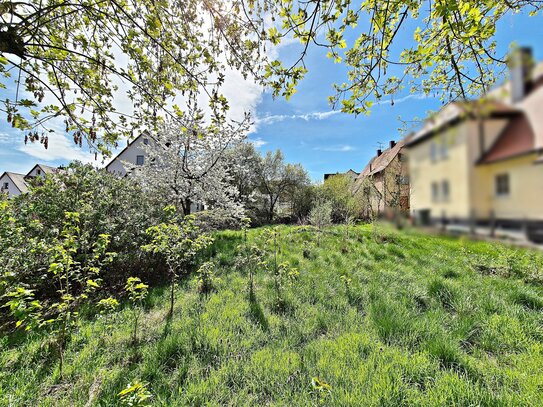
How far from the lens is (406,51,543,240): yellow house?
35 centimetres

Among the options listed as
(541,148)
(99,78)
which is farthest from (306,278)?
(99,78)

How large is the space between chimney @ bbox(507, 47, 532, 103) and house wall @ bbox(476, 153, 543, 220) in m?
0.12

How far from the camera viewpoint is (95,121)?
13.1 ft

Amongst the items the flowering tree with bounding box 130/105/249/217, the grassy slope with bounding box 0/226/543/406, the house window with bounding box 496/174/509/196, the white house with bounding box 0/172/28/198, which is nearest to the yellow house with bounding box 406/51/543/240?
the house window with bounding box 496/174/509/196

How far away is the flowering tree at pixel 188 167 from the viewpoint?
10.0 meters

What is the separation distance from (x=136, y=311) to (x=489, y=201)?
4.88 metres

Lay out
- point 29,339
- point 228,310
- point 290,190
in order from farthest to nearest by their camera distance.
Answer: point 290,190 < point 228,310 < point 29,339

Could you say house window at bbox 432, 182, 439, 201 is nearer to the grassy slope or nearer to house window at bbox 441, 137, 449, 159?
house window at bbox 441, 137, 449, 159

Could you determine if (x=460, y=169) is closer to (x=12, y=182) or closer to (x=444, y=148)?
(x=444, y=148)

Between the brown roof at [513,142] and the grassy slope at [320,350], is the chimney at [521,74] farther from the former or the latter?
the grassy slope at [320,350]

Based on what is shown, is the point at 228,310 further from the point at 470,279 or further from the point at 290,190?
the point at 290,190

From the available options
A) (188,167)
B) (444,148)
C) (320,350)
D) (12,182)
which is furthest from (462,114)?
(12,182)

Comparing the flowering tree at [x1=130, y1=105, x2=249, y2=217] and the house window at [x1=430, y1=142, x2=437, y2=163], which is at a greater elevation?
the flowering tree at [x1=130, y1=105, x2=249, y2=217]

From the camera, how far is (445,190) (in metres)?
0.39
